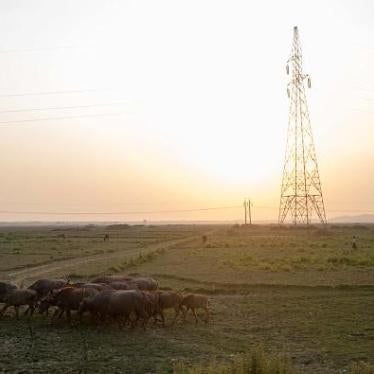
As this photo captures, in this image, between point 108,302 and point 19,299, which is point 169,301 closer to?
point 108,302

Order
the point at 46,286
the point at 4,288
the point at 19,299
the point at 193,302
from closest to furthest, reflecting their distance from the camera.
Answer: the point at 193,302 → the point at 19,299 → the point at 4,288 → the point at 46,286

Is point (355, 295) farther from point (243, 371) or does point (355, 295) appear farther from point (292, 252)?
point (292, 252)

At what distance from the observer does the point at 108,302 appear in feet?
63.8

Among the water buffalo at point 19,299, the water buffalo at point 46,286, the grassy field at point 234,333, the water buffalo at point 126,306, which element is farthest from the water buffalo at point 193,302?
the water buffalo at point 46,286

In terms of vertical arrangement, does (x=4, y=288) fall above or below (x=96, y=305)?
above

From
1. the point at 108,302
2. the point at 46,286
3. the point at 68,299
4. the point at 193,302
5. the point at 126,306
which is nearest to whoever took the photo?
the point at 126,306

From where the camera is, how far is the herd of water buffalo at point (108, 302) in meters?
19.4

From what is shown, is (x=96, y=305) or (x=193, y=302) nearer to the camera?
(x=96, y=305)

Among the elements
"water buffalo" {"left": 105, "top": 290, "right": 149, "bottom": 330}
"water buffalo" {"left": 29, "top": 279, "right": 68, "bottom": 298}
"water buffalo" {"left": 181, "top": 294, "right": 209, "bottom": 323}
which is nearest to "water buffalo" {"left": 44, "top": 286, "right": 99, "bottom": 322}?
"water buffalo" {"left": 105, "top": 290, "right": 149, "bottom": 330}

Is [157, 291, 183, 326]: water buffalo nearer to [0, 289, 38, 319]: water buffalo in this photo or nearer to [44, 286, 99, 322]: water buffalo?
[44, 286, 99, 322]: water buffalo

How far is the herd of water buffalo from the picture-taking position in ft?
63.5

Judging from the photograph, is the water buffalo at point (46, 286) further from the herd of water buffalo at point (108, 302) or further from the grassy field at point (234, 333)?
the grassy field at point (234, 333)

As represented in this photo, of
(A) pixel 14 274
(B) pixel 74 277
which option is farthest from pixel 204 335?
(A) pixel 14 274

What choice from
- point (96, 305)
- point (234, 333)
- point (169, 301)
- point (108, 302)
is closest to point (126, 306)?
point (108, 302)
